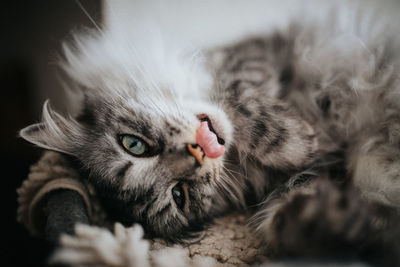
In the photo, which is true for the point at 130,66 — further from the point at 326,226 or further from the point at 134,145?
the point at 326,226

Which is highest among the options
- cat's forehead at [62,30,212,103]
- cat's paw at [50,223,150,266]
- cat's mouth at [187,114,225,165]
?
cat's forehead at [62,30,212,103]

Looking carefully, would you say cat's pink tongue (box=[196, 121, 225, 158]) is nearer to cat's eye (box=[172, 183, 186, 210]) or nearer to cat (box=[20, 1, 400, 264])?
cat (box=[20, 1, 400, 264])

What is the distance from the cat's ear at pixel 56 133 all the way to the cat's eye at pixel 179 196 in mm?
367

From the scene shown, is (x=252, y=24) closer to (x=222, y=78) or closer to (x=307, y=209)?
(x=222, y=78)

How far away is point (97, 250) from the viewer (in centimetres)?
60

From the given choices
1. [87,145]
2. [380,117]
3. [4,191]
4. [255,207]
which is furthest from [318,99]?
[4,191]

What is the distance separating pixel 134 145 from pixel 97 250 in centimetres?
36

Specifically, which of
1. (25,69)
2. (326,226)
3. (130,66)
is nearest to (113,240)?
(326,226)

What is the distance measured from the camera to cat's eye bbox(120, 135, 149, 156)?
890mm

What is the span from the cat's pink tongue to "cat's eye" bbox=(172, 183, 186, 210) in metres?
0.16

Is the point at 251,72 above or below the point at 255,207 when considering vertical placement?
above

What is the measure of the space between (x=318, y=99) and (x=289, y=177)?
0.36 metres

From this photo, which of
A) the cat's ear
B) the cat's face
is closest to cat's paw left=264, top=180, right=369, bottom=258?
the cat's face

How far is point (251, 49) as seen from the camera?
1.34 meters
